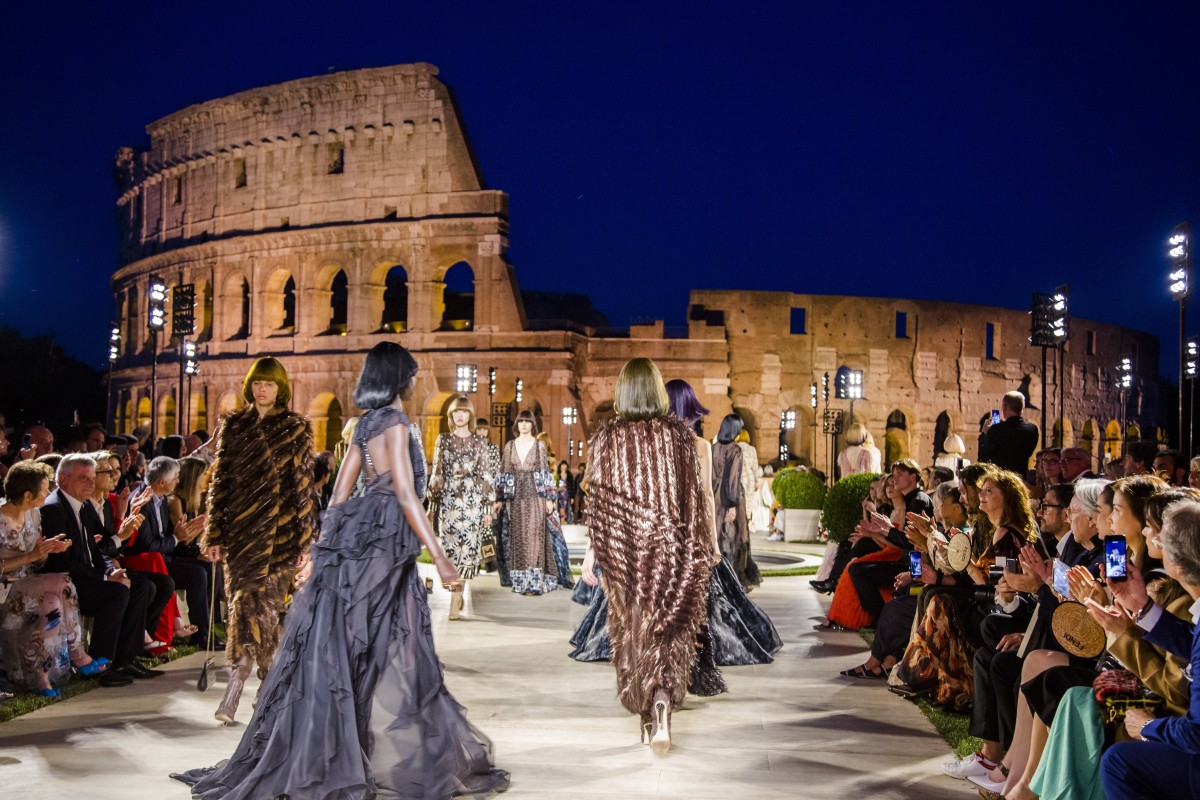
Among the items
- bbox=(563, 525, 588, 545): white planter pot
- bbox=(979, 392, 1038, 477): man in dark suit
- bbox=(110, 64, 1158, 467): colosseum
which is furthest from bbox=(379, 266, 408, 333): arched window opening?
bbox=(979, 392, 1038, 477): man in dark suit

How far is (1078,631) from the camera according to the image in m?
3.99

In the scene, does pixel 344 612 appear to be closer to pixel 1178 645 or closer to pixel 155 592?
pixel 1178 645

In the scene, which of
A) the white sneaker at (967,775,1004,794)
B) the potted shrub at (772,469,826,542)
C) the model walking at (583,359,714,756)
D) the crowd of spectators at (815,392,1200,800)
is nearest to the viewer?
the crowd of spectators at (815,392,1200,800)

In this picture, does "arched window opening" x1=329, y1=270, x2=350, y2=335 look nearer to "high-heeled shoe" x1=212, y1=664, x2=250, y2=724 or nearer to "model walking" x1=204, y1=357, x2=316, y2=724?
"model walking" x1=204, y1=357, x2=316, y2=724

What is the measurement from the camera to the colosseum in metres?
32.8

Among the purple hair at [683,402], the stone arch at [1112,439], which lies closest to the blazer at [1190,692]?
the purple hair at [683,402]

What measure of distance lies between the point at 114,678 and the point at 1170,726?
6.01 metres

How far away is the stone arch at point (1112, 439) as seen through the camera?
45.6 metres

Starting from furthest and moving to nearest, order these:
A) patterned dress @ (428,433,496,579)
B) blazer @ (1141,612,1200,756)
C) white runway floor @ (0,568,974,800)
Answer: patterned dress @ (428,433,496,579)
white runway floor @ (0,568,974,800)
blazer @ (1141,612,1200,756)

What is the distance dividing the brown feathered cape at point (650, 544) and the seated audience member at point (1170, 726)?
7.78 feet

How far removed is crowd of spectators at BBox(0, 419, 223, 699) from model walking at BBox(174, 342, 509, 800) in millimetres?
2149

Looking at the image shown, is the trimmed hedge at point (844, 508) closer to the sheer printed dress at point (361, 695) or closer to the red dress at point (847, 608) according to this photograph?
the red dress at point (847, 608)

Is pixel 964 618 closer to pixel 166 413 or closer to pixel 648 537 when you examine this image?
pixel 648 537

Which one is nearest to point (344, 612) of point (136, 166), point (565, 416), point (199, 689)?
point (199, 689)
